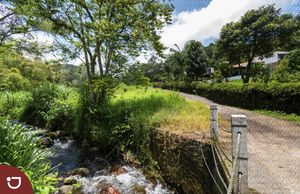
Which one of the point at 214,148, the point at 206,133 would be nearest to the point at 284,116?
the point at 206,133

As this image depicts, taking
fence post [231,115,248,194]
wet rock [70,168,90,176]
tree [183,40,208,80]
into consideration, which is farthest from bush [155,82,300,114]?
tree [183,40,208,80]

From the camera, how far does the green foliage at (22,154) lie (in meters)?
3.08

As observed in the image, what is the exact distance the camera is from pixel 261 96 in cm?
1153

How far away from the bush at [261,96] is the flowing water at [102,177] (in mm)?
6756

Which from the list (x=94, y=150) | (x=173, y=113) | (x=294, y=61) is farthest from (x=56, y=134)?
(x=294, y=61)

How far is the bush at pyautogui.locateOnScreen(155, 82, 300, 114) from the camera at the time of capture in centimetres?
970

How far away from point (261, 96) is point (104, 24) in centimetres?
771

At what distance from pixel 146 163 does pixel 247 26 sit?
20.3 m

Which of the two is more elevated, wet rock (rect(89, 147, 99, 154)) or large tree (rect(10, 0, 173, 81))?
large tree (rect(10, 0, 173, 81))

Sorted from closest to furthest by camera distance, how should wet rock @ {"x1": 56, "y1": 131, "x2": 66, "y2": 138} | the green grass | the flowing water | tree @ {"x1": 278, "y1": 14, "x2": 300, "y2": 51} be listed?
the flowing water → the green grass → wet rock @ {"x1": 56, "y1": 131, "x2": 66, "y2": 138} → tree @ {"x1": 278, "y1": 14, "x2": 300, "y2": 51}

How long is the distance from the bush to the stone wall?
6.23 metres

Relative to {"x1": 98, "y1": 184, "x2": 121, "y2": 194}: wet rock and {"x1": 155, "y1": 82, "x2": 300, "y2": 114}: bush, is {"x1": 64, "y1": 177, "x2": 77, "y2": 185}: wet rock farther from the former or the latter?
{"x1": 155, "y1": 82, "x2": 300, "y2": 114}: bush

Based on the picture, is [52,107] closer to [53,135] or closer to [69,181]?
[53,135]

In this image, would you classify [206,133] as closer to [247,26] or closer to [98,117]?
[98,117]
